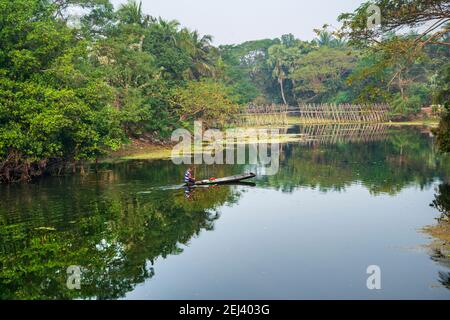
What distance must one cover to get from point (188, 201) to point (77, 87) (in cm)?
1194

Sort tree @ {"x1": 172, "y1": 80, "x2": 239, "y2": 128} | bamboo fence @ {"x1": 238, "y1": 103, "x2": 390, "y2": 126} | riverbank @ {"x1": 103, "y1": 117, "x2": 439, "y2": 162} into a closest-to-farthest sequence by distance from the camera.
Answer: riverbank @ {"x1": 103, "y1": 117, "x2": 439, "y2": 162} < tree @ {"x1": 172, "y1": 80, "x2": 239, "y2": 128} < bamboo fence @ {"x1": 238, "y1": 103, "x2": 390, "y2": 126}

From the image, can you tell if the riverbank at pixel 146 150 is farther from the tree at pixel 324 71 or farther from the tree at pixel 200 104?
the tree at pixel 324 71

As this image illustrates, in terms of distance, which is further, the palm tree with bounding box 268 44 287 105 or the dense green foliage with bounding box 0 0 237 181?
the palm tree with bounding box 268 44 287 105

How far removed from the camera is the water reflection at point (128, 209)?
14.2m

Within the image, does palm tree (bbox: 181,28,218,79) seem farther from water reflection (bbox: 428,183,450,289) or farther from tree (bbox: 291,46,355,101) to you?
water reflection (bbox: 428,183,450,289)

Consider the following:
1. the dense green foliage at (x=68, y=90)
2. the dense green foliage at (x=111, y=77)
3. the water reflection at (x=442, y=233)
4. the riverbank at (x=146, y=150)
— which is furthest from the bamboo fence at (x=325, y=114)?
the water reflection at (x=442, y=233)

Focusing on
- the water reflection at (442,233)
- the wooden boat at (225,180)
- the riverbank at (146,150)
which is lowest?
the water reflection at (442,233)

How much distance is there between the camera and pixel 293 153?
1603 inches

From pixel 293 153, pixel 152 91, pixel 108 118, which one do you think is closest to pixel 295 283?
pixel 108 118

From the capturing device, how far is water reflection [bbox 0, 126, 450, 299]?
14172 millimetres

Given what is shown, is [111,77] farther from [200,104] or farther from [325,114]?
[325,114]

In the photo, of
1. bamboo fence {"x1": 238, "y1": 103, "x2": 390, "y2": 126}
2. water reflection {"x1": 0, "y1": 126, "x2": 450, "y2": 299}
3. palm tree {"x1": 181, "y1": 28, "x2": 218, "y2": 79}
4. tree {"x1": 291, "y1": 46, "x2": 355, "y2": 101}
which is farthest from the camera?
tree {"x1": 291, "y1": 46, "x2": 355, "y2": 101}

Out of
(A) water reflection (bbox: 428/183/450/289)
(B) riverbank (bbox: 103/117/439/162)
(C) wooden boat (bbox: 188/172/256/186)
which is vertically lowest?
(A) water reflection (bbox: 428/183/450/289)

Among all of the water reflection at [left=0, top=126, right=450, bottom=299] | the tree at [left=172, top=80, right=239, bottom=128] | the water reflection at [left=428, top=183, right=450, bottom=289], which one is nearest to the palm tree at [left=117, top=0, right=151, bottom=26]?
the tree at [left=172, top=80, right=239, bottom=128]
